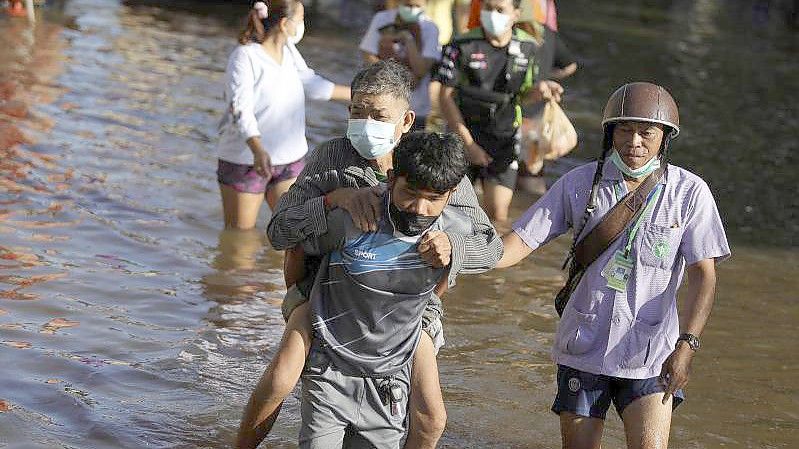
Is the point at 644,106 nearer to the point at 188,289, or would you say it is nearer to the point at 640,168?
the point at 640,168

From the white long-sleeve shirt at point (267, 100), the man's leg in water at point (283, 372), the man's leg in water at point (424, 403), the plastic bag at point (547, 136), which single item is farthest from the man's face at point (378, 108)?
the plastic bag at point (547, 136)

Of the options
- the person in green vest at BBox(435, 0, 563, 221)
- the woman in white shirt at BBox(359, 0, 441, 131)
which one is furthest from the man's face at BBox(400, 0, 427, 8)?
the person in green vest at BBox(435, 0, 563, 221)

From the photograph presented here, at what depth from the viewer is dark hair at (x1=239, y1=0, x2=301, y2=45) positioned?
8367 millimetres

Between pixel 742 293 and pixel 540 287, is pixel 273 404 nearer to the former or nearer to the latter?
pixel 540 287

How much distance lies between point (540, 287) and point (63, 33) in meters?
11.0

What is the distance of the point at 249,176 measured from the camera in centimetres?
863

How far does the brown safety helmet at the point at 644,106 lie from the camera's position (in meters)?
5.09

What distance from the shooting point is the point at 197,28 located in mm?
20906

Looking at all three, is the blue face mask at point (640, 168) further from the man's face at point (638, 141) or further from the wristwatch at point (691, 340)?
the wristwatch at point (691, 340)

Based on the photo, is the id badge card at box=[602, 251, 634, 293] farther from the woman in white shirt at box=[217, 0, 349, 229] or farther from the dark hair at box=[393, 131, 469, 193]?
the woman in white shirt at box=[217, 0, 349, 229]

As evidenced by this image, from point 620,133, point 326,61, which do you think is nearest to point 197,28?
point 326,61

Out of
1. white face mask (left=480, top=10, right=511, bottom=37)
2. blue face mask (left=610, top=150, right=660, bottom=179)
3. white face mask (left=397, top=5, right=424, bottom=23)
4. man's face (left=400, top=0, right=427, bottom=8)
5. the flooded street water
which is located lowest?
the flooded street water

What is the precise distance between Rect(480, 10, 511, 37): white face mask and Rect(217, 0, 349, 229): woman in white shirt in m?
1.23

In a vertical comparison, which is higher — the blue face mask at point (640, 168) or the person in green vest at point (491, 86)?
the blue face mask at point (640, 168)
